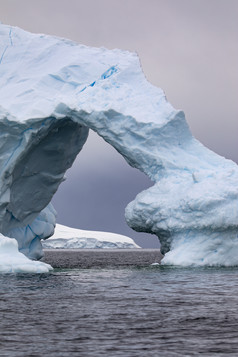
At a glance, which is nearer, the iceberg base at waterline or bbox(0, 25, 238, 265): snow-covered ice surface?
the iceberg base at waterline

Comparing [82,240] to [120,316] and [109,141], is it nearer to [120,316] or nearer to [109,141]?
[109,141]

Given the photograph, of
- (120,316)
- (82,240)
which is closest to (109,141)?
(120,316)

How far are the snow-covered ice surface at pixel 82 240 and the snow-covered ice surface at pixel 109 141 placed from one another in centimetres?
4797

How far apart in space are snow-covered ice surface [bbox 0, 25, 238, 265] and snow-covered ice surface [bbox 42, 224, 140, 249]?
47967mm

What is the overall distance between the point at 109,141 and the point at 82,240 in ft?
173

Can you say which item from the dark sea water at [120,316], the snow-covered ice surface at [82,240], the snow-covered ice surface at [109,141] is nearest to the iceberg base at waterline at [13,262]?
the dark sea water at [120,316]

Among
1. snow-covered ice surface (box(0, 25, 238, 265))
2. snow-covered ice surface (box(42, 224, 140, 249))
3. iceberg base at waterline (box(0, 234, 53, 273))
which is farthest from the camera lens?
snow-covered ice surface (box(42, 224, 140, 249))

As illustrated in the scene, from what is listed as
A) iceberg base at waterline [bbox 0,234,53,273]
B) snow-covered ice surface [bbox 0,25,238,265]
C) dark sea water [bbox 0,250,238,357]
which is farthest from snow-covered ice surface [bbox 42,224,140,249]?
dark sea water [bbox 0,250,238,357]

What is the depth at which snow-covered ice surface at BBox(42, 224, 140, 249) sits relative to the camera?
74.6 meters

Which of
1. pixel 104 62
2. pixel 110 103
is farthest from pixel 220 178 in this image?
pixel 104 62

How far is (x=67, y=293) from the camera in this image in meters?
15.9

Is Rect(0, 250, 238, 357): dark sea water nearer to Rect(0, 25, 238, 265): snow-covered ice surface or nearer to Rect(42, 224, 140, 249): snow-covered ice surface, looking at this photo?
Rect(0, 25, 238, 265): snow-covered ice surface

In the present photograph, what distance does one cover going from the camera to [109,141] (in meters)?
23.5

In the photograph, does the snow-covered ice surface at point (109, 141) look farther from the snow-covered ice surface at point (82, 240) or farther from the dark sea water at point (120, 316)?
the snow-covered ice surface at point (82, 240)
